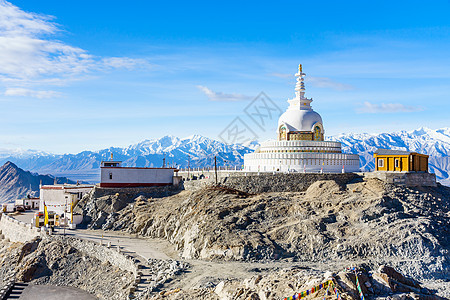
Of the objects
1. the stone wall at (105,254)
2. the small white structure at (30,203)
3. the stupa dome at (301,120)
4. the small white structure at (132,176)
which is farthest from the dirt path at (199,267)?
the small white structure at (30,203)

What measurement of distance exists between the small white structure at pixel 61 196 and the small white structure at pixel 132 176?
440 centimetres

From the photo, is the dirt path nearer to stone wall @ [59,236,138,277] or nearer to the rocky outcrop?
stone wall @ [59,236,138,277]

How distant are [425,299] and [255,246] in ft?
50.8

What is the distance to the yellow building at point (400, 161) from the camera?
48.9 m

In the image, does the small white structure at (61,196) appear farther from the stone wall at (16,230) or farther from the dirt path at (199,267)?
the dirt path at (199,267)

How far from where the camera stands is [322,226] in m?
41.2

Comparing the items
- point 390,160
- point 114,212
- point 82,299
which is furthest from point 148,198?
point 390,160

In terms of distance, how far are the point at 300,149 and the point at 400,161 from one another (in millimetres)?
12047

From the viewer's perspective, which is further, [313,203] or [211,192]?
[211,192]

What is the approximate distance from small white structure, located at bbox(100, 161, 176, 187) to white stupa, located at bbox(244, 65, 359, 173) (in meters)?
11.9

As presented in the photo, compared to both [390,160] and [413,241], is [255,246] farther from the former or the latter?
[390,160]

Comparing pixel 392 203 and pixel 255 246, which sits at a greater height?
pixel 392 203

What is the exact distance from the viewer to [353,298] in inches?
957

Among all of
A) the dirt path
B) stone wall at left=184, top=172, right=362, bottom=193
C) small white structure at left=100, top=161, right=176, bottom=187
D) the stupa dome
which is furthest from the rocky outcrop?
small white structure at left=100, top=161, right=176, bottom=187
